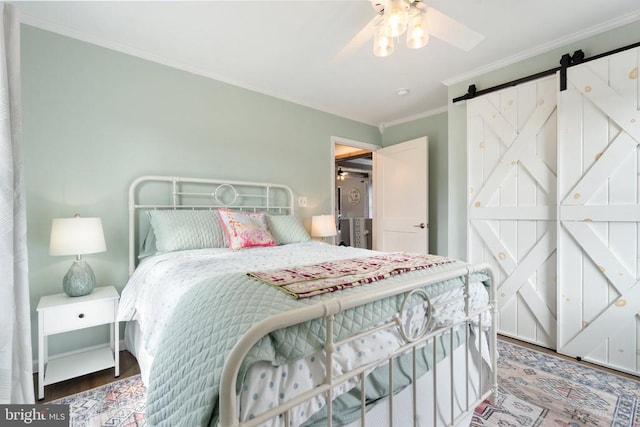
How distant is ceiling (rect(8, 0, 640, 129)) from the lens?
187 centimetres

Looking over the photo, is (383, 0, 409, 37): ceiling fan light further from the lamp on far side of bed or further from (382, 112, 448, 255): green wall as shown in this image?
(382, 112, 448, 255): green wall

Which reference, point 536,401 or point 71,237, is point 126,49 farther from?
point 536,401

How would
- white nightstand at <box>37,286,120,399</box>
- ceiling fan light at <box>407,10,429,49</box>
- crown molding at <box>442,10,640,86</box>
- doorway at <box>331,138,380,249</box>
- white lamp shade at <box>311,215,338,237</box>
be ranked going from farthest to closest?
doorway at <box>331,138,380,249</box>, white lamp shade at <box>311,215,338,237</box>, crown molding at <box>442,10,640,86</box>, white nightstand at <box>37,286,120,399</box>, ceiling fan light at <box>407,10,429,49</box>

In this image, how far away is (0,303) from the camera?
0.94m

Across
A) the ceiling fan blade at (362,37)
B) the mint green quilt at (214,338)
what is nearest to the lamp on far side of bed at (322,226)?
the ceiling fan blade at (362,37)

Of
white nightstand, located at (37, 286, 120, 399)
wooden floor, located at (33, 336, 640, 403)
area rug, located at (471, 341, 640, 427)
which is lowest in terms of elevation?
area rug, located at (471, 341, 640, 427)

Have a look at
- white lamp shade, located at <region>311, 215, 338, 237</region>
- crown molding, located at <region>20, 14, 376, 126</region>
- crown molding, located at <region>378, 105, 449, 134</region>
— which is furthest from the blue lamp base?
crown molding, located at <region>378, 105, 449, 134</region>

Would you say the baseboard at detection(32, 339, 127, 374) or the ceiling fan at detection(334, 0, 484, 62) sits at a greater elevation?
the ceiling fan at detection(334, 0, 484, 62)

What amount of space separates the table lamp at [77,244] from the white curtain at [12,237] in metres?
0.88

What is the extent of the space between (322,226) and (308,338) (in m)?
2.46

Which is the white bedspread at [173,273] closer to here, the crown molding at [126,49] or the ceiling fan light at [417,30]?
the ceiling fan light at [417,30]

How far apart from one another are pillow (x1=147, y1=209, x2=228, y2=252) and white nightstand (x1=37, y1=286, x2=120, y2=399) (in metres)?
0.47

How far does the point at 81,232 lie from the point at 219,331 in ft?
5.25

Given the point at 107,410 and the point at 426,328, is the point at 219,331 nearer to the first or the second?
the point at 426,328
